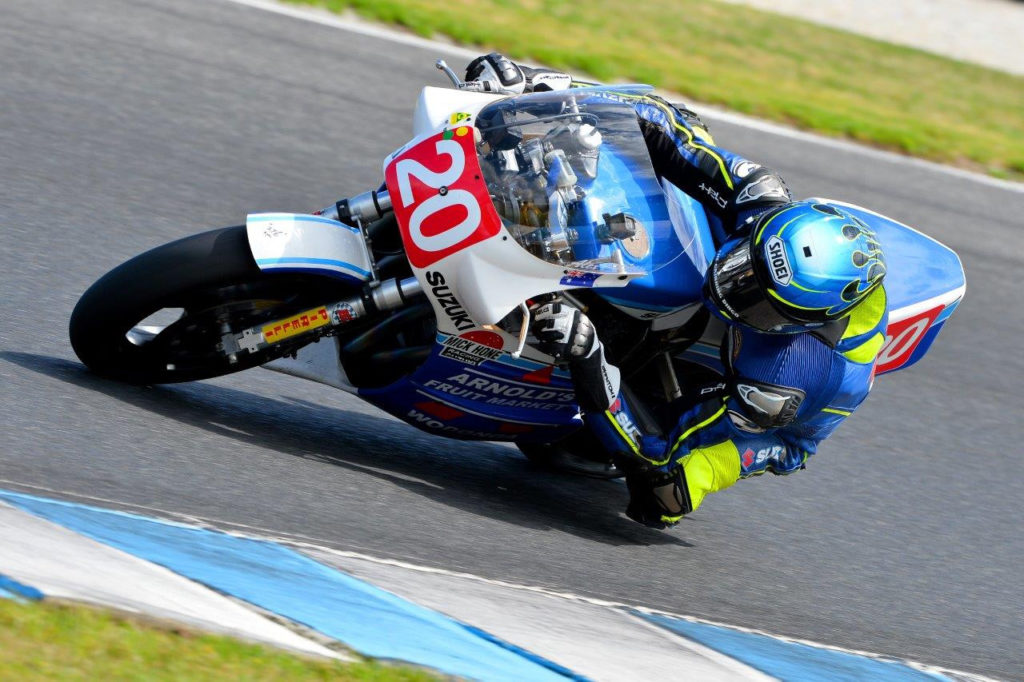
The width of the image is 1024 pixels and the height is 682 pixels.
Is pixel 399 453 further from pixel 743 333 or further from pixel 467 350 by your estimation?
pixel 743 333

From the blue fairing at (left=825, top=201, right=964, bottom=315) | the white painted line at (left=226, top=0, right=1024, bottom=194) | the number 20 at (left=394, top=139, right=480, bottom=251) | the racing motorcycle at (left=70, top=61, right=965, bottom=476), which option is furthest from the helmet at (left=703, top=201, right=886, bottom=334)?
the white painted line at (left=226, top=0, right=1024, bottom=194)

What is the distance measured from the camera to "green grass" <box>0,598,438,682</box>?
8.91ft

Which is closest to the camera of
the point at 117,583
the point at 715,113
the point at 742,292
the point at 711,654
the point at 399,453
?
the point at 117,583

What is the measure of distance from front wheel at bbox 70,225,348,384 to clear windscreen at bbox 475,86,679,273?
659 millimetres

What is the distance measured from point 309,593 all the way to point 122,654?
2.26 ft

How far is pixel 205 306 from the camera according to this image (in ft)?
13.6

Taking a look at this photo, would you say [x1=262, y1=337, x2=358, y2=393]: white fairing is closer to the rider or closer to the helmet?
the rider

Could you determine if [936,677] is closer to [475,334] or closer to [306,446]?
[475,334]

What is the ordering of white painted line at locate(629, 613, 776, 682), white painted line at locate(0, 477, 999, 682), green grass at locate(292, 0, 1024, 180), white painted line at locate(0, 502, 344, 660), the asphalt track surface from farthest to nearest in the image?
green grass at locate(292, 0, 1024, 180) → the asphalt track surface → white painted line at locate(629, 613, 776, 682) → white painted line at locate(0, 477, 999, 682) → white painted line at locate(0, 502, 344, 660)

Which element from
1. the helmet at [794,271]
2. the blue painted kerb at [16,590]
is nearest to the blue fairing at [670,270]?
the helmet at [794,271]

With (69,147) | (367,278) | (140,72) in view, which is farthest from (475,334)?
(140,72)

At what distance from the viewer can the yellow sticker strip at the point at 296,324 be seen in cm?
409

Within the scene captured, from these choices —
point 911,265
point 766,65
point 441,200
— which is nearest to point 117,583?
point 441,200

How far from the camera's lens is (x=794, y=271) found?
13.2 feet
